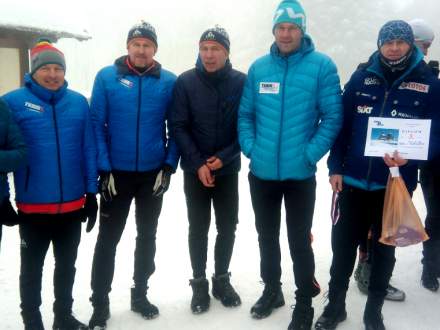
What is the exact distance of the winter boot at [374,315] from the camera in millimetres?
3152

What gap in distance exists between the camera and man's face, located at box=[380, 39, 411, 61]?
275 cm

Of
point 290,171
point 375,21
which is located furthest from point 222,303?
point 375,21

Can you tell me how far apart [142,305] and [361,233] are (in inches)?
71.3

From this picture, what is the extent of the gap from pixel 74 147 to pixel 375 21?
31.7m

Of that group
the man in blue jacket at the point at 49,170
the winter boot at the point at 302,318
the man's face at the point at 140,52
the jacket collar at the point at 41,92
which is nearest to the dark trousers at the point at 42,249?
the man in blue jacket at the point at 49,170

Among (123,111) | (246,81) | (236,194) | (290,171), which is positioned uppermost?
(246,81)

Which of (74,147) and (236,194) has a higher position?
(74,147)

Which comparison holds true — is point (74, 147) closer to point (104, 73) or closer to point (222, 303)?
point (104, 73)

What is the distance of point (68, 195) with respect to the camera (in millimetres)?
2840

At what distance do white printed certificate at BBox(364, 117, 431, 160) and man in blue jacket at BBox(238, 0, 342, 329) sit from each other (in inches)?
9.9

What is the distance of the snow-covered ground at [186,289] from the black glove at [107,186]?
1020mm

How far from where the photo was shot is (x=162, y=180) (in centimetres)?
325

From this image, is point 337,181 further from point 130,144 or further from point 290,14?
point 130,144

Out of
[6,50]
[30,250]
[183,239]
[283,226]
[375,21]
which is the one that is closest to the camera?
[30,250]
